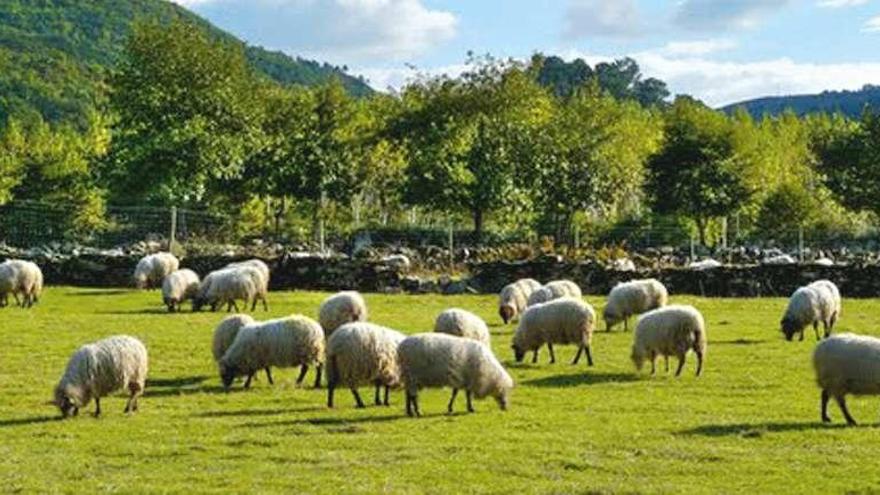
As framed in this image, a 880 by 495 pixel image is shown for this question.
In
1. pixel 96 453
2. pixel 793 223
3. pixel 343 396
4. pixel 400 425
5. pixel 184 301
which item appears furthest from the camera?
pixel 793 223

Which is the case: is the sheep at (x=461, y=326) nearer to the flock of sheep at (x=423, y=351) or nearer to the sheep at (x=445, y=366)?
the flock of sheep at (x=423, y=351)

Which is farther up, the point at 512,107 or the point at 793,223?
the point at 512,107

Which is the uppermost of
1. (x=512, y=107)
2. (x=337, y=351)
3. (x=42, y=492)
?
(x=512, y=107)

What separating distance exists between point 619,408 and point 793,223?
56.2 metres

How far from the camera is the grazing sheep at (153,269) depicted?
41625 mm

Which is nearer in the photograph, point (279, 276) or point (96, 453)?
point (96, 453)

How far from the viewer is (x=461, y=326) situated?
20.8 metres

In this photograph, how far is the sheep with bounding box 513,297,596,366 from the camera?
2217 centimetres

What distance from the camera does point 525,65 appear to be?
74000mm

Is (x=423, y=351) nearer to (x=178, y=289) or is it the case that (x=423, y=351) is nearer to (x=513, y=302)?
(x=513, y=302)

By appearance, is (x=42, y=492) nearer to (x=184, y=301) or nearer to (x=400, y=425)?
(x=400, y=425)

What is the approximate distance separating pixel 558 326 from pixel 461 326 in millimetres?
2471

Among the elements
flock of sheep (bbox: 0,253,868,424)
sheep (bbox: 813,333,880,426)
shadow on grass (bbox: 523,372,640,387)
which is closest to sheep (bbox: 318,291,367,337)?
flock of sheep (bbox: 0,253,868,424)

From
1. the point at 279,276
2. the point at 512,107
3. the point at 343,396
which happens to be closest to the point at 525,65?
the point at 512,107
